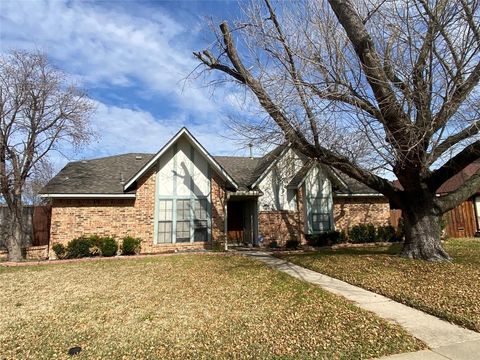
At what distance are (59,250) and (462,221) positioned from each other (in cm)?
2177

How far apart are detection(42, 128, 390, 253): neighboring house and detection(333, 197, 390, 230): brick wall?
0.05m

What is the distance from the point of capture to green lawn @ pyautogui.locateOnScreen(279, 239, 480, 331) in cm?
583

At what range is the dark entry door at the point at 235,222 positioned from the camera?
18031 mm

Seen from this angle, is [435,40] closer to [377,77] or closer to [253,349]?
[377,77]

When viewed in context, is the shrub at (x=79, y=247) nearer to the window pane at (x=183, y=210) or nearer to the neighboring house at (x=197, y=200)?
the neighboring house at (x=197, y=200)

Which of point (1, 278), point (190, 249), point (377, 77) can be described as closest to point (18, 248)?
point (1, 278)

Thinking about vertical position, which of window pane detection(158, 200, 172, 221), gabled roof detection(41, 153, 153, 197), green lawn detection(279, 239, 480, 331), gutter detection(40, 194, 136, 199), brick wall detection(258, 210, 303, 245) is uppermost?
gabled roof detection(41, 153, 153, 197)

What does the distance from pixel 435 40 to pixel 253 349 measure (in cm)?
752

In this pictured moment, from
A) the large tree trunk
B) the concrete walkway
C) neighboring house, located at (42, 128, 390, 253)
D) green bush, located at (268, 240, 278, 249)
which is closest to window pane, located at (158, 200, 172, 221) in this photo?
neighboring house, located at (42, 128, 390, 253)

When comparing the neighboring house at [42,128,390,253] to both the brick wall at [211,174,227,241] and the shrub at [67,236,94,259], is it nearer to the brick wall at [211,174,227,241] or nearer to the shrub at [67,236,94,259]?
the brick wall at [211,174,227,241]

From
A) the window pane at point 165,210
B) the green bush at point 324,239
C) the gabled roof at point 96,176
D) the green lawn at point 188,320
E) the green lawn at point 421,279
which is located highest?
the gabled roof at point 96,176

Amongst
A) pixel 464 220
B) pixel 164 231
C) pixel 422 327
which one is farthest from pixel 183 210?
pixel 464 220

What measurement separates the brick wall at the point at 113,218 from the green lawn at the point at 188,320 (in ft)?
15.9

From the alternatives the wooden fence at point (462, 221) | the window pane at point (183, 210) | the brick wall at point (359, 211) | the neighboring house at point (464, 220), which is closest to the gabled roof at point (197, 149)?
the window pane at point (183, 210)
